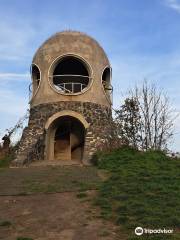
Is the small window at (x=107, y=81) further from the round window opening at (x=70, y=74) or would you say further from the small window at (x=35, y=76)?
the small window at (x=35, y=76)

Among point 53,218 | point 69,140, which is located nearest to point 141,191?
point 53,218

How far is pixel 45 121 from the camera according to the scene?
20438 mm

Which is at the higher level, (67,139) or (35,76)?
(35,76)

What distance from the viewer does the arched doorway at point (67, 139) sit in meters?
21.2

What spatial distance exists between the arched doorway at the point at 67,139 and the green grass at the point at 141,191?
4.24m

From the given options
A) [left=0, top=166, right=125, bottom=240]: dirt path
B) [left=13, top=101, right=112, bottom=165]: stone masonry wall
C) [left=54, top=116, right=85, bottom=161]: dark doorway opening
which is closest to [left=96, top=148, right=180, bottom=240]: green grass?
[left=0, top=166, right=125, bottom=240]: dirt path

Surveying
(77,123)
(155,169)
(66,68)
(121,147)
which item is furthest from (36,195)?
(66,68)

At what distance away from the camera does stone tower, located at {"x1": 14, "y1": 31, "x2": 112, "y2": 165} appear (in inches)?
796

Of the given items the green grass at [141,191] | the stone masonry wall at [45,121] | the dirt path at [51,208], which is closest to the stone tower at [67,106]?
the stone masonry wall at [45,121]

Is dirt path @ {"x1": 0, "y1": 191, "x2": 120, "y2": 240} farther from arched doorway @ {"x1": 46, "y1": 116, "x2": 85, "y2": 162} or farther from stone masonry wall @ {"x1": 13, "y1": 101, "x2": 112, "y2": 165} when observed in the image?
arched doorway @ {"x1": 46, "y1": 116, "x2": 85, "y2": 162}

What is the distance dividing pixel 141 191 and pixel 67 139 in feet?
35.9

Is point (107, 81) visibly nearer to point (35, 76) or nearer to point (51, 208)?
point (35, 76)

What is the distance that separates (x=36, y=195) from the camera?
11625 mm

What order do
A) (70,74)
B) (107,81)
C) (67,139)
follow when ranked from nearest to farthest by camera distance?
(67,139), (107,81), (70,74)
